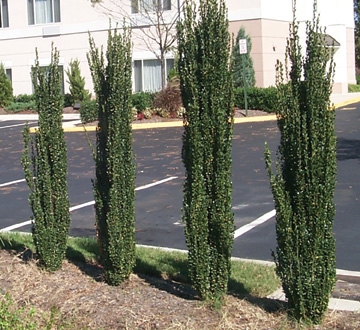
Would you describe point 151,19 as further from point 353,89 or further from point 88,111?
point 353,89

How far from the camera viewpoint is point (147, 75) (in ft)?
95.2

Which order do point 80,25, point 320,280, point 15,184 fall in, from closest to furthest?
point 320,280 → point 15,184 → point 80,25

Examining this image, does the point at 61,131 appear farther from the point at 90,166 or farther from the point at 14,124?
the point at 14,124

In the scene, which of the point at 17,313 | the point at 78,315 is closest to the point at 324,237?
the point at 78,315

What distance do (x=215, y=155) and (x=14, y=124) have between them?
20.6 meters

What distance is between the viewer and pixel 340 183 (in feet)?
37.7

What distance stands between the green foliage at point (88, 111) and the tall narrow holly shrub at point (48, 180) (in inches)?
612

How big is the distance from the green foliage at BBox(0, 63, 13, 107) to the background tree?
577cm

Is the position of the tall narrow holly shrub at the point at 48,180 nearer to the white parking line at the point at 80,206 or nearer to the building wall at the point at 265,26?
the white parking line at the point at 80,206

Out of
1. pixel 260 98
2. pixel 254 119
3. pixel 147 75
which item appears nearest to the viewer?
pixel 254 119

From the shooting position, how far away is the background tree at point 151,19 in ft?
84.1

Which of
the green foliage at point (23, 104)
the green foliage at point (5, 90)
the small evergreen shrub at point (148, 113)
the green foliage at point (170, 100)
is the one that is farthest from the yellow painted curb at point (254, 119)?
the green foliage at point (5, 90)

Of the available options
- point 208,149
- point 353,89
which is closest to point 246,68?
point 353,89

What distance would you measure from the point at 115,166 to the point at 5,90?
2531 cm
